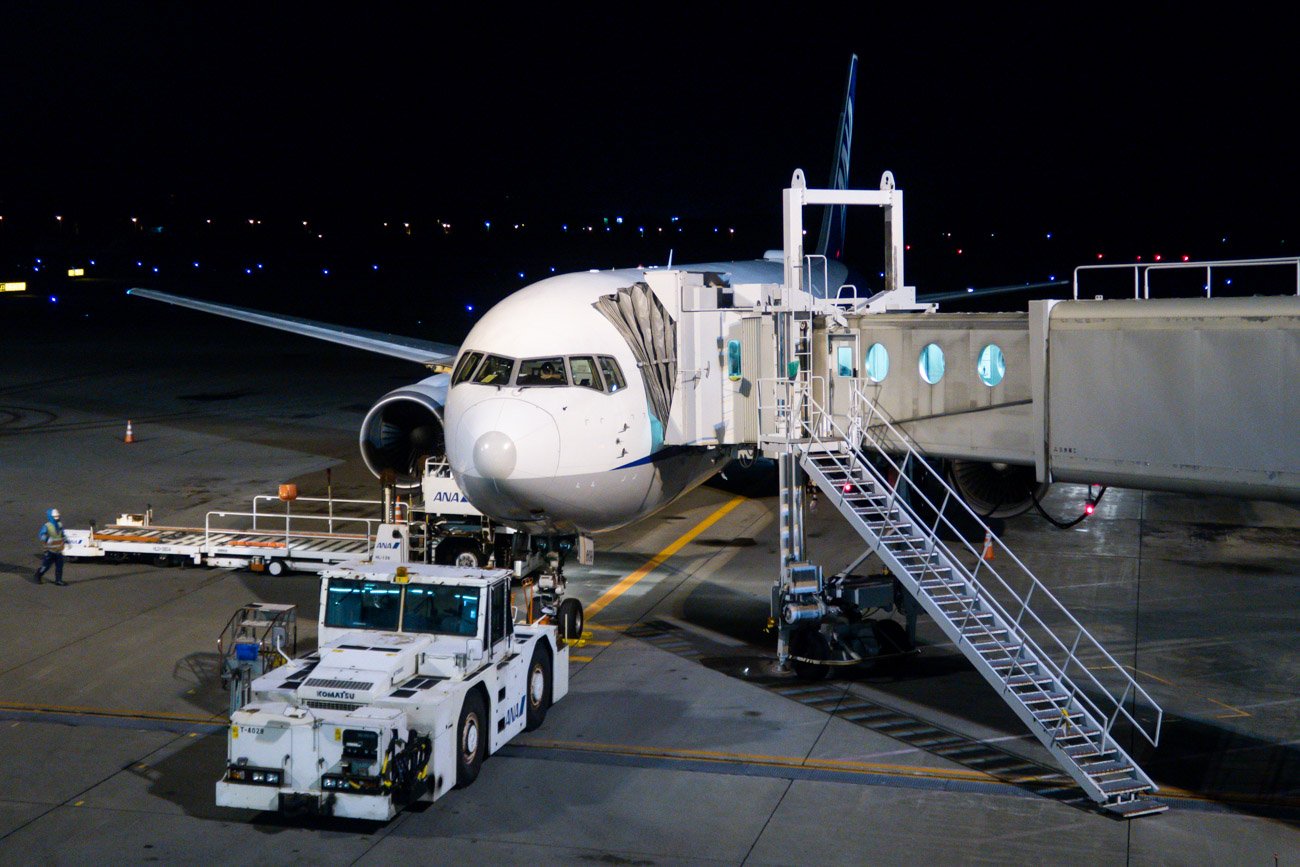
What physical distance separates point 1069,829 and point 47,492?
86.4 feet

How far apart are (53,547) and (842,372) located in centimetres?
1470

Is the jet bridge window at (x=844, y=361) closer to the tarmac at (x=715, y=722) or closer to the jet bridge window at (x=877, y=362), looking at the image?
the jet bridge window at (x=877, y=362)

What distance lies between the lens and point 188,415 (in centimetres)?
4397

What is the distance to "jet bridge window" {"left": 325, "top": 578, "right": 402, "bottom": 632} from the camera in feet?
52.1

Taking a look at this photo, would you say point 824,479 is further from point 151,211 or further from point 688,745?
point 151,211

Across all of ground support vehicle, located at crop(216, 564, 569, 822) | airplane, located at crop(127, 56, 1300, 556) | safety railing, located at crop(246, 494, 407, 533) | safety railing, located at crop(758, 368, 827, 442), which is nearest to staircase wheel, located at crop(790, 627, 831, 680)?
safety railing, located at crop(758, 368, 827, 442)

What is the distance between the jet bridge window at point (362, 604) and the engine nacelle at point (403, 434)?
857 cm

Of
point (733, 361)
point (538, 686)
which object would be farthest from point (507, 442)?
point (733, 361)

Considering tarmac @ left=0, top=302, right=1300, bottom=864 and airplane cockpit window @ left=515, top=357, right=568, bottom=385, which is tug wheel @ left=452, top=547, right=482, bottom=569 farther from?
airplane cockpit window @ left=515, top=357, right=568, bottom=385

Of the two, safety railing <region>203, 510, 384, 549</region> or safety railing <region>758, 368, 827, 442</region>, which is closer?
safety railing <region>758, 368, 827, 442</region>

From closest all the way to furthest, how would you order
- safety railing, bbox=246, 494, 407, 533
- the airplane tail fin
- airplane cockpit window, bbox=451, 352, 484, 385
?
airplane cockpit window, bbox=451, 352, 484, 385 → safety railing, bbox=246, 494, 407, 533 → the airplane tail fin

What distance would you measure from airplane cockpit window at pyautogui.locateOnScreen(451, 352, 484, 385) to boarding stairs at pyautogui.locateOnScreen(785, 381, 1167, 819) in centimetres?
471

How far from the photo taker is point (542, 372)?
18.6 meters

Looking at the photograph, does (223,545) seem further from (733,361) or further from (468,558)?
(733,361)
